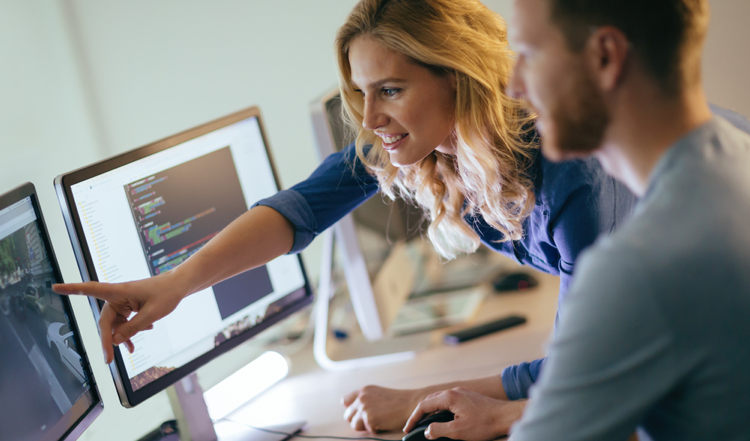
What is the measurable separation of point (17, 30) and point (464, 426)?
1476 mm

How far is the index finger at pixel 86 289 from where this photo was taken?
823mm

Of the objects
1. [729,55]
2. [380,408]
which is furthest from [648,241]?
[729,55]

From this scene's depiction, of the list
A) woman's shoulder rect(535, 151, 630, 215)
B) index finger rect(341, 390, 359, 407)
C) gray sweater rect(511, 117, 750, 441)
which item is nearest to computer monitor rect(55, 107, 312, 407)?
index finger rect(341, 390, 359, 407)

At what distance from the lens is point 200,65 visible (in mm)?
1998

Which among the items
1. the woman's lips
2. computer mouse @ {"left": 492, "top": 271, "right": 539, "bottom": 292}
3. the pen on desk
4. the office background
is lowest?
computer mouse @ {"left": 492, "top": 271, "right": 539, "bottom": 292}

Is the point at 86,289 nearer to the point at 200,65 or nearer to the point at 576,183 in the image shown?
the point at 576,183

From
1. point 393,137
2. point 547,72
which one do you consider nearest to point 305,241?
point 393,137

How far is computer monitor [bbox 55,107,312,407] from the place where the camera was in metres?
0.91

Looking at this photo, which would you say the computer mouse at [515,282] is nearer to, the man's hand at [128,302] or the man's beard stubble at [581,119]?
the man's hand at [128,302]

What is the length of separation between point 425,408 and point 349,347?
0.53 metres

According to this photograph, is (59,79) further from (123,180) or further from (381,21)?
(381,21)

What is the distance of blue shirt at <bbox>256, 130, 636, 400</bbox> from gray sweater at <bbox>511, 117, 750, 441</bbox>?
0.39 metres

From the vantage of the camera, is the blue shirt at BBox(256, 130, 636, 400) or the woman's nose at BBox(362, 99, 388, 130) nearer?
the blue shirt at BBox(256, 130, 636, 400)

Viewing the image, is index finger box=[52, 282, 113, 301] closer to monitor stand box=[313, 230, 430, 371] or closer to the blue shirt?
the blue shirt
